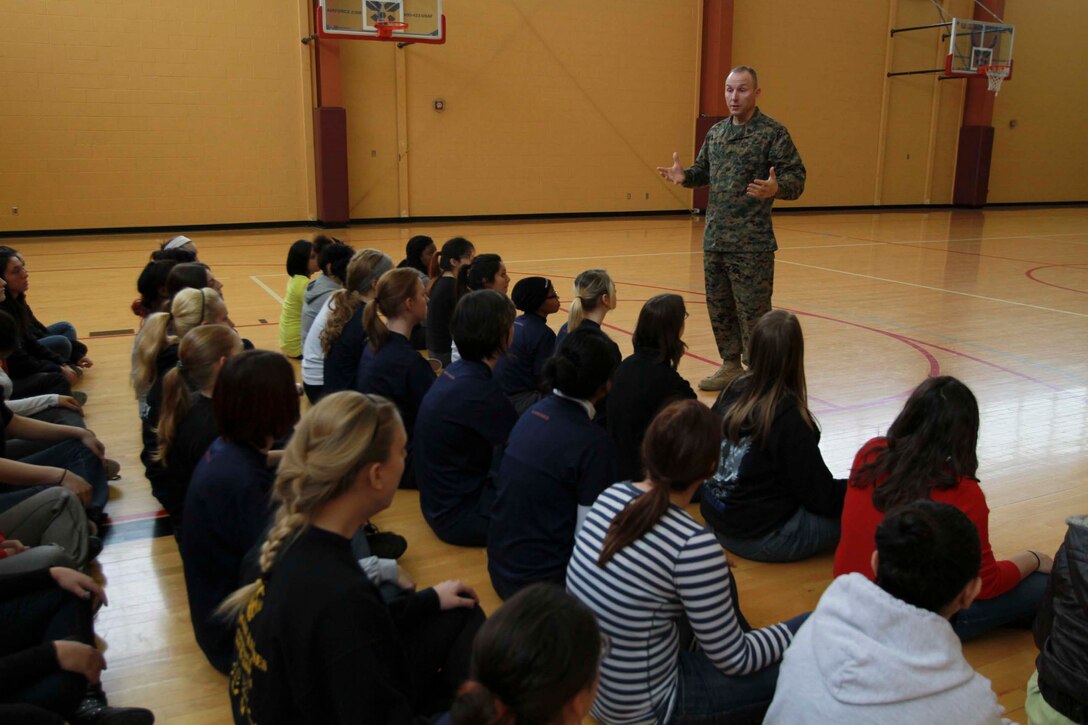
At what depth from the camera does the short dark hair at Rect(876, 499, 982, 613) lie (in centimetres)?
160

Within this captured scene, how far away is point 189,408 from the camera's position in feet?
9.25

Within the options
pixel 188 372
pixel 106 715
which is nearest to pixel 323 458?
pixel 106 715

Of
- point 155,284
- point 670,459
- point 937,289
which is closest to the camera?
point 670,459

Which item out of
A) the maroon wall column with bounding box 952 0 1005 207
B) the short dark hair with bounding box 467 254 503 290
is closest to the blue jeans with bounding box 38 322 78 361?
the short dark hair with bounding box 467 254 503 290

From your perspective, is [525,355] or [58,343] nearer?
[525,355]

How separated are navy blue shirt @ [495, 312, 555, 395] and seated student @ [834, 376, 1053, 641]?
203 cm

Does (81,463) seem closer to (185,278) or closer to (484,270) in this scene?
(185,278)

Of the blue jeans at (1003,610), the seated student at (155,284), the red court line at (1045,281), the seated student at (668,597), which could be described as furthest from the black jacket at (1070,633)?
the red court line at (1045,281)

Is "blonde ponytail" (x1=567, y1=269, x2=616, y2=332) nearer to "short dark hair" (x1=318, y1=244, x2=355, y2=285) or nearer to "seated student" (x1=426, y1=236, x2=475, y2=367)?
"seated student" (x1=426, y1=236, x2=475, y2=367)

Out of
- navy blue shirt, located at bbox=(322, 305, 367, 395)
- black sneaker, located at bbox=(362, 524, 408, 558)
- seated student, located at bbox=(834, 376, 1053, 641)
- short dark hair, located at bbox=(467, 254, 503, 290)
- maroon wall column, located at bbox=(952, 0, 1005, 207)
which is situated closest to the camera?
seated student, located at bbox=(834, 376, 1053, 641)

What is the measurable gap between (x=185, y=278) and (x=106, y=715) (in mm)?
2755

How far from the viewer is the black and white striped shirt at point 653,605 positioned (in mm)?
1923

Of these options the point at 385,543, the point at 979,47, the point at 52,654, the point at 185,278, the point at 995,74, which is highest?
the point at 979,47

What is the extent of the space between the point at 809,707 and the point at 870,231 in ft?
46.7
